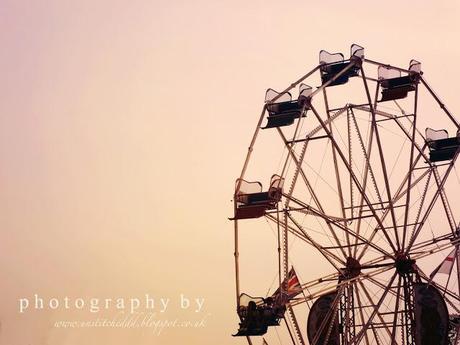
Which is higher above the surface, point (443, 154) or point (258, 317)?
point (443, 154)

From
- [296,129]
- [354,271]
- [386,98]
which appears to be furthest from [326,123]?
[354,271]

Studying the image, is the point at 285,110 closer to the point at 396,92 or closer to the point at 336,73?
the point at 336,73

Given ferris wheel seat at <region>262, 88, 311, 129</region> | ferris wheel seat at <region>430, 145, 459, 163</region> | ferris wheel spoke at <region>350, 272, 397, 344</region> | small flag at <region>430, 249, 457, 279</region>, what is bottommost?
ferris wheel spoke at <region>350, 272, 397, 344</region>

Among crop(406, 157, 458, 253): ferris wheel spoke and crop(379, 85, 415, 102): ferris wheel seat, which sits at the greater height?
crop(379, 85, 415, 102): ferris wheel seat

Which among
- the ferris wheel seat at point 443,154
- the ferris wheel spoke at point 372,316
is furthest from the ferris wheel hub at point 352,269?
the ferris wheel seat at point 443,154

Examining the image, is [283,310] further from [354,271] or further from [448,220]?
[448,220]

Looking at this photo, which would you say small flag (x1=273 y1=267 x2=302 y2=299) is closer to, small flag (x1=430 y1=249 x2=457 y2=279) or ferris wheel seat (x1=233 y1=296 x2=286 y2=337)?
ferris wheel seat (x1=233 y1=296 x2=286 y2=337)

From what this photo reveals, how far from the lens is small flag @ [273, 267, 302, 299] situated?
3375 centimetres

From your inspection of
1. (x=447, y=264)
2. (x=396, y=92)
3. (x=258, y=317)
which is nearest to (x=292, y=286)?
Result: (x=258, y=317)

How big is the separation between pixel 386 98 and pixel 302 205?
7.78 metres

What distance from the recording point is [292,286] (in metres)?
34.4

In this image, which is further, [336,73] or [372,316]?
[336,73]

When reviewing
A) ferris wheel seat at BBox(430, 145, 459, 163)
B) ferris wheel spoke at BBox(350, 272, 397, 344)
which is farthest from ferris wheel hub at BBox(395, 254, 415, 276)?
ferris wheel seat at BBox(430, 145, 459, 163)

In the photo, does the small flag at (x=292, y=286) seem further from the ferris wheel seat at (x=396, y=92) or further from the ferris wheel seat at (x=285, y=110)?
the ferris wheel seat at (x=396, y=92)
